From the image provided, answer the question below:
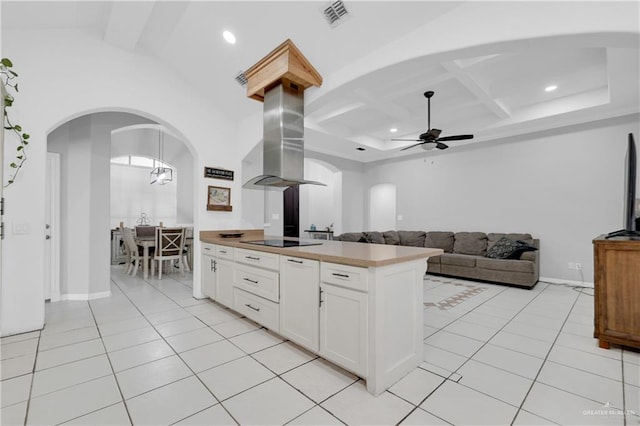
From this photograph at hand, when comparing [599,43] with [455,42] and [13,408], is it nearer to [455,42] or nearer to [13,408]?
[455,42]

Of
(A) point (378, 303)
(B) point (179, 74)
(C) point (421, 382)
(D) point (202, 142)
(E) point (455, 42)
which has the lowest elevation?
(C) point (421, 382)

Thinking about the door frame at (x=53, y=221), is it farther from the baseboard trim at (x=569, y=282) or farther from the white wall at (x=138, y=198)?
the baseboard trim at (x=569, y=282)

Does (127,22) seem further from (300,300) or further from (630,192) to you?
(630,192)

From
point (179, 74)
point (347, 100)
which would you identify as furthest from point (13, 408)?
point (347, 100)

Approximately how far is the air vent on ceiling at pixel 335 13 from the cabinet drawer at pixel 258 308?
260cm

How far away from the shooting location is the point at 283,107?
3.03 metres

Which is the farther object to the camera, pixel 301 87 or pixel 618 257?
pixel 301 87

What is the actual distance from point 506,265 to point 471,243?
3.38ft

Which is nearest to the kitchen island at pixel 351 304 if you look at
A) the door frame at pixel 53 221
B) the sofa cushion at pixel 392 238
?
the door frame at pixel 53 221

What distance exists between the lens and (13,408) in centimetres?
166

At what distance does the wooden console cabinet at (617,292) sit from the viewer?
2.26 meters

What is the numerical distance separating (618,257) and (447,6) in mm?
2477

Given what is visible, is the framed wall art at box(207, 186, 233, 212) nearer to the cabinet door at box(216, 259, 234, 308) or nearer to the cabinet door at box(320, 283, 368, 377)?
the cabinet door at box(216, 259, 234, 308)

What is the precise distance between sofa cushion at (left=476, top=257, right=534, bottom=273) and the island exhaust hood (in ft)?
11.9
